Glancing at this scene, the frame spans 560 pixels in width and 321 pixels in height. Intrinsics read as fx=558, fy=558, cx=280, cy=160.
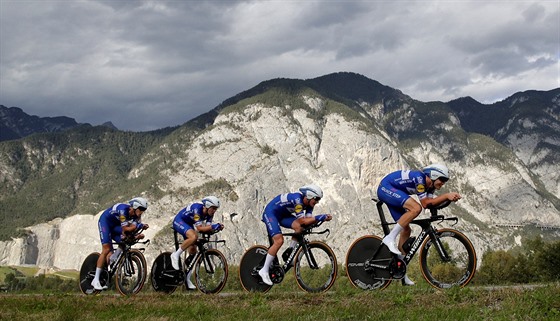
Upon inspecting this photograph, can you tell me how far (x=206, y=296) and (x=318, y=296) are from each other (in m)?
2.88

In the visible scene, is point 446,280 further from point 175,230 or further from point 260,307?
point 175,230

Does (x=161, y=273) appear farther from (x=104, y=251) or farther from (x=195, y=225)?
(x=104, y=251)

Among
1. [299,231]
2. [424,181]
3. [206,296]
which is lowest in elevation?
[206,296]

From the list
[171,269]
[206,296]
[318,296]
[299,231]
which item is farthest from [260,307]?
[171,269]

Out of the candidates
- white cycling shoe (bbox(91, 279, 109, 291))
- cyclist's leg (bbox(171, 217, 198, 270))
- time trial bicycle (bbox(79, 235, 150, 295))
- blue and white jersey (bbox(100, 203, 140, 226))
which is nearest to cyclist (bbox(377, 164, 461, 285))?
cyclist's leg (bbox(171, 217, 198, 270))

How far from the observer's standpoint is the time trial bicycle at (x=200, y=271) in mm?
15383

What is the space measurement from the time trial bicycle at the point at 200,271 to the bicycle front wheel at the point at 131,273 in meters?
0.41

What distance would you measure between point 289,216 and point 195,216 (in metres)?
3.02

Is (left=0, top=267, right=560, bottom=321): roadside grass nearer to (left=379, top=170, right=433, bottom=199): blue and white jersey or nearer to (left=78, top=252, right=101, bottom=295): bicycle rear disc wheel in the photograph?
(left=379, top=170, right=433, bottom=199): blue and white jersey

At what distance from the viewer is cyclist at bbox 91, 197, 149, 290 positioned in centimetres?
1675

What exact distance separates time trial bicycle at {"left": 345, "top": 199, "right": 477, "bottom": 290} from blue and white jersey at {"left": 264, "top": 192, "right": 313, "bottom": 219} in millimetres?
1660

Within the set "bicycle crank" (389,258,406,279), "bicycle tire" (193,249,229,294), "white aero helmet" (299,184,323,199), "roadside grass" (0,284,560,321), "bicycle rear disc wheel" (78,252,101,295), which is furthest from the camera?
"bicycle rear disc wheel" (78,252,101,295)

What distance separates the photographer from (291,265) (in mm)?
14211

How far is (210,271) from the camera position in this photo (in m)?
15.6
